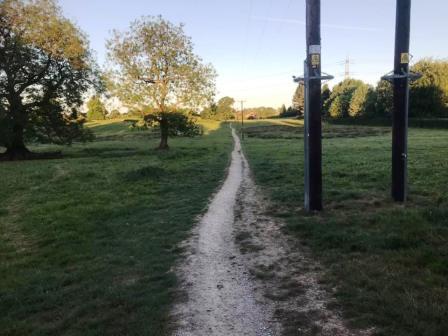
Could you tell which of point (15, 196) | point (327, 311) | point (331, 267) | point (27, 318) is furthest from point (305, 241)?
point (15, 196)

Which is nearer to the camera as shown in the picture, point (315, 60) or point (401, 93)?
point (315, 60)

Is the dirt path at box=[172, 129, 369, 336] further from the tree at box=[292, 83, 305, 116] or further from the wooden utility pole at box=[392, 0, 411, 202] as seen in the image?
the tree at box=[292, 83, 305, 116]

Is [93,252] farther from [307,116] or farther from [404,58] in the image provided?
[404,58]

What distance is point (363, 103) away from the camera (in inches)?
3558

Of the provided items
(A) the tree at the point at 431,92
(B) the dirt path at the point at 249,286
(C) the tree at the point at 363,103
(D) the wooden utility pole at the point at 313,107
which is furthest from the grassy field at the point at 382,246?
(C) the tree at the point at 363,103

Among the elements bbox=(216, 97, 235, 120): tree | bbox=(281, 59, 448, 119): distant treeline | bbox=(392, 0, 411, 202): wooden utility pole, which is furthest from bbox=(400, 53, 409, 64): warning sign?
bbox=(216, 97, 235, 120): tree

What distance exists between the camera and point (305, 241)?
8.55m

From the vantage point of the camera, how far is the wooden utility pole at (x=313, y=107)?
33.1ft

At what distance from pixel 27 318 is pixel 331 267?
16.7ft

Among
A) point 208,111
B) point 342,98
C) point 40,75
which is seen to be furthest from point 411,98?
point 40,75

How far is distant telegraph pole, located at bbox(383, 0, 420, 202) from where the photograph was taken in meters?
10.4

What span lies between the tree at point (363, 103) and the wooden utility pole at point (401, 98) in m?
81.1

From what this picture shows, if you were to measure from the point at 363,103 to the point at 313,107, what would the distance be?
86.5m

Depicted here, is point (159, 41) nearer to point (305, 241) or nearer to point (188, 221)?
point (188, 221)
